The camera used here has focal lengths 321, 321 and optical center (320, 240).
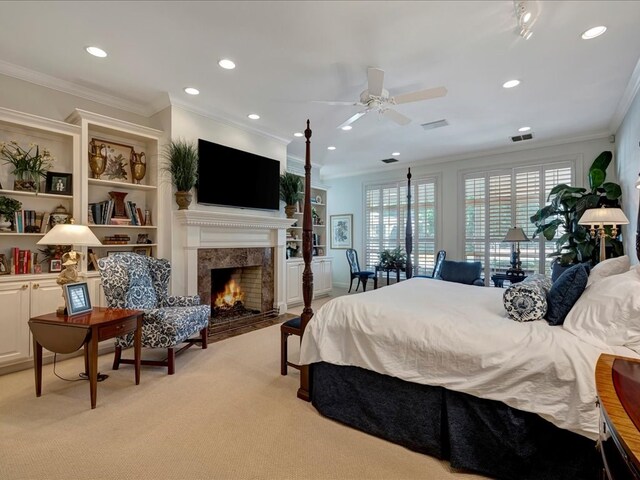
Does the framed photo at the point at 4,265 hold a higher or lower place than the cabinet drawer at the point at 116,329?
higher

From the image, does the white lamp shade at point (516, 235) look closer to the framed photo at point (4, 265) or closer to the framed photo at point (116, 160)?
the framed photo at point (116, 160)

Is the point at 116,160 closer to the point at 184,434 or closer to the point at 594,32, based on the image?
the point at 184,434

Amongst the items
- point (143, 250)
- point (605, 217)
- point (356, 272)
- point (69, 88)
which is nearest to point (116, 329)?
point (143, 250)

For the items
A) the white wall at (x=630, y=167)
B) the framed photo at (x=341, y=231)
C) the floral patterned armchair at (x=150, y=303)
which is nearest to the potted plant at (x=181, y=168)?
the floral patterned armchair at (x=150, y=303)

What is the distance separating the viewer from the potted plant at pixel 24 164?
3.20m

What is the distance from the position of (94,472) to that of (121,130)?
11.2 ft

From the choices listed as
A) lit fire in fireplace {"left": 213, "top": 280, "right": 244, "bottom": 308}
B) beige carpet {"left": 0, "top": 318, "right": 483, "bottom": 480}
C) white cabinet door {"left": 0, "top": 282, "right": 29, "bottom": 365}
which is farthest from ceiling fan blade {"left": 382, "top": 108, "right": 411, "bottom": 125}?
white cabinet door {"left": 0, "top": 282, "right": 29, "bottom": 365}

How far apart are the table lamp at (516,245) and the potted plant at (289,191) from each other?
363 cm

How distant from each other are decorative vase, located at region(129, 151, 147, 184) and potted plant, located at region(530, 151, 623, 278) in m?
5.52

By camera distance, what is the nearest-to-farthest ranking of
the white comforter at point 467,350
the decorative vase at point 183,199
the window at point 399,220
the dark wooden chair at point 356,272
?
the white comforter at point 467,350, the decorative vase at point 183,199, the window at point 399,220, the dark wooden chair at point 356,272

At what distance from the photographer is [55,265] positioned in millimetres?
3389

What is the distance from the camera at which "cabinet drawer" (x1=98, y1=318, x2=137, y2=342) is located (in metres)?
2.50

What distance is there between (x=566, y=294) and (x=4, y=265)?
4752 mm

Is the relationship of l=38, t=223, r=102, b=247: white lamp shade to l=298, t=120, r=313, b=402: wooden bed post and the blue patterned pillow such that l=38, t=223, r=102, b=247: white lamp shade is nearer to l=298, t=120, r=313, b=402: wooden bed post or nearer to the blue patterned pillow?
l=298, t=120, r=313, b=402: wooden bed post
